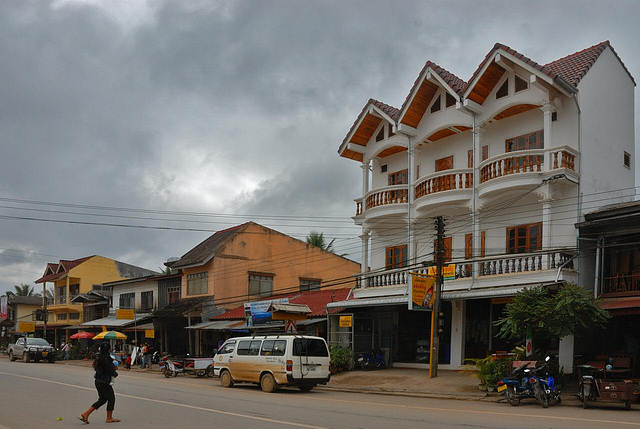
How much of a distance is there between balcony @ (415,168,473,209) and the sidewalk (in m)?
6.49

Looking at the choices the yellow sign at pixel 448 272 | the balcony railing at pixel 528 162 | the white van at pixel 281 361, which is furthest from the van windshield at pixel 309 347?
the balcony railing at pixel 528 162

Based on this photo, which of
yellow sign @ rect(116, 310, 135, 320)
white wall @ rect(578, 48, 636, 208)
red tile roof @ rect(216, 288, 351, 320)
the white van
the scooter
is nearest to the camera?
the scooter

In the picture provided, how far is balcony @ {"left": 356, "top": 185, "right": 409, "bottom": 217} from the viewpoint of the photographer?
90.6 feet

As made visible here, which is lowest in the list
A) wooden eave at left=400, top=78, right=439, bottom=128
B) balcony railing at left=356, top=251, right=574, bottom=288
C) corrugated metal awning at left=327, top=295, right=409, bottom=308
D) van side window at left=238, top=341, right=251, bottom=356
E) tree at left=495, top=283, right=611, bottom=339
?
van side window at left=238, top=341, right=251, bottom=356

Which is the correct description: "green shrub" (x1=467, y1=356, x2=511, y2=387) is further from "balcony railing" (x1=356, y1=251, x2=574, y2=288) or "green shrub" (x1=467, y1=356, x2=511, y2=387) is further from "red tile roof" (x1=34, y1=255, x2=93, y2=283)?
"red tile roof" (x1=34, y1=255, x2=93, y2=283)

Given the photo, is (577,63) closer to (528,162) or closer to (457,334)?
(528,162)

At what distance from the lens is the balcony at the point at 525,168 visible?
21922 millimetres

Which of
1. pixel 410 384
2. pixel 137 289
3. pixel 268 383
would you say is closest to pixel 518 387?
pixel 410 384

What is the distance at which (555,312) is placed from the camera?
18922 mm

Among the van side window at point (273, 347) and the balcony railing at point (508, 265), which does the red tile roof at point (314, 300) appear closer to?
the balcony railing at point (508, 265)

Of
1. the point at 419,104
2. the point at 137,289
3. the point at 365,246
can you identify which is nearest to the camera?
the point at 419,104

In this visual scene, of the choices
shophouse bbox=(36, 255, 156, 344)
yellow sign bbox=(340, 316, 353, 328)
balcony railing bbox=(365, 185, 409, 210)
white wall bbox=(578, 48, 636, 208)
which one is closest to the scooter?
white wall bbox=(578, 48, 636, 208)

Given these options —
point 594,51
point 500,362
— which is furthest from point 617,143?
point 500,362

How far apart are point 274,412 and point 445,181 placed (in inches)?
533
